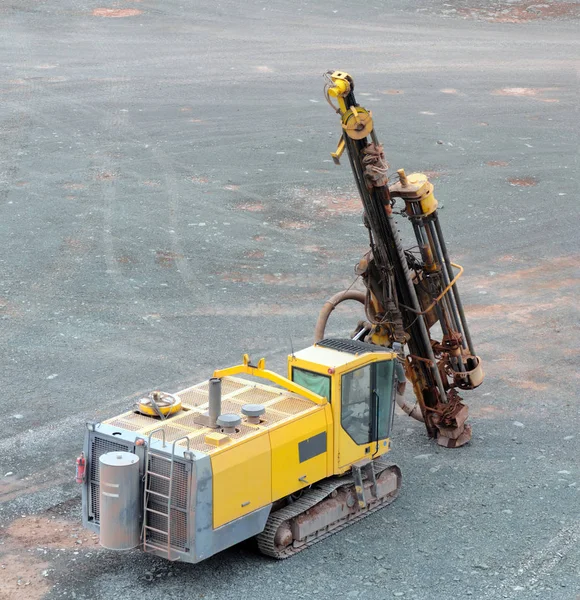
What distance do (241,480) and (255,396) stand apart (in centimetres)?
140

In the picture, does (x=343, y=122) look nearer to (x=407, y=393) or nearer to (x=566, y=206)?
(x=407, y=393)

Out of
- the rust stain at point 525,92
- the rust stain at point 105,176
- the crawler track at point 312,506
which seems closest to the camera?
the crawler track at point 312,506

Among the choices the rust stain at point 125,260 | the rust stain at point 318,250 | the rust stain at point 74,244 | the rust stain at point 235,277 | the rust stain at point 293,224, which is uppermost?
the rust stain at point 293,224

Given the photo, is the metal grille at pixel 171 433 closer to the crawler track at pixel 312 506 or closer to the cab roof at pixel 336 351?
the crawler track at pixel 312 506

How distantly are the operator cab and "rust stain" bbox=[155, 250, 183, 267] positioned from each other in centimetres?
826

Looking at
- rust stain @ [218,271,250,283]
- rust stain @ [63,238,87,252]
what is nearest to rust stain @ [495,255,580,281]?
rust stain @ [218,271,250,283]

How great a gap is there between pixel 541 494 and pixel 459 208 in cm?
1106

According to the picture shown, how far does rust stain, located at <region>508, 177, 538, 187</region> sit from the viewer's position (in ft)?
81.0

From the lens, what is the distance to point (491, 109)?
94.0 feet

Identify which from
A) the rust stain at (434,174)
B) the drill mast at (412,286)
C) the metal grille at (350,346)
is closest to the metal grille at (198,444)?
the metal grille at (350,346)

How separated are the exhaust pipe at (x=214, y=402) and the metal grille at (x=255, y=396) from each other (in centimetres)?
71

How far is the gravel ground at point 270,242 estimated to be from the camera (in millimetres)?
11836

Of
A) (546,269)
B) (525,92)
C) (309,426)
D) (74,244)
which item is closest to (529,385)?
(546,269)

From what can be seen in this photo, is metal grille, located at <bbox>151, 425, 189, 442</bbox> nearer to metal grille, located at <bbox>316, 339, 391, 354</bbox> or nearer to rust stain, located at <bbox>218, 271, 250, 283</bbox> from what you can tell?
metal grille, located at <bbox>316, 339, 391, 354</bbox>
